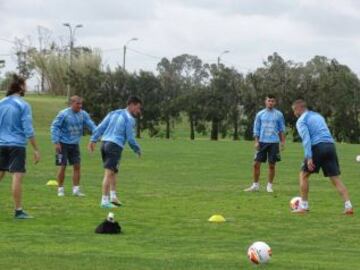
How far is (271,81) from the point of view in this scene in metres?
65.1

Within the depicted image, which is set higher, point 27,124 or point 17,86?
point 17,86

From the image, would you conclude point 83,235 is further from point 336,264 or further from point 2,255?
point 336,264

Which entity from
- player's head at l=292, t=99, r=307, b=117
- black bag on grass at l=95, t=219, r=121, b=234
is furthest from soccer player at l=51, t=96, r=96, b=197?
black bag on grass at l=95, t=219, r=121, b=234

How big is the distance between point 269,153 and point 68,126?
4.51 metres

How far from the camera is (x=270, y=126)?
57.3ft

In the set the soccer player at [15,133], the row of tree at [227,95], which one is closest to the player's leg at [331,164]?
the soccer player at [15,133]

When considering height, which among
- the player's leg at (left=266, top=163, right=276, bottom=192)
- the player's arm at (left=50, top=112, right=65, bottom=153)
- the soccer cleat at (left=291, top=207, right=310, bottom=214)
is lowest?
the soccer cleat at (left=291, top=207, right=310, bottom=214)

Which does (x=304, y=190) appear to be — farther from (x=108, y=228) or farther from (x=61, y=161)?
(x=61, y=161)

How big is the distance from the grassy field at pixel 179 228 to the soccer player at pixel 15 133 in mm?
693

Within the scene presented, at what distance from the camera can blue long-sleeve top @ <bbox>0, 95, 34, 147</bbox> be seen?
12180 millimetres

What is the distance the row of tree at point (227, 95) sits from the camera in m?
62.7

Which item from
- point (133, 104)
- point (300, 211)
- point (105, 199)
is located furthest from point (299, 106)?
point (105, 199)

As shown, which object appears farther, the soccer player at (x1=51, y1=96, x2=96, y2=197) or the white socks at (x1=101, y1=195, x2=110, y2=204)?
the soccer player at (x1=51, y1=96, x2=96, y2=197)

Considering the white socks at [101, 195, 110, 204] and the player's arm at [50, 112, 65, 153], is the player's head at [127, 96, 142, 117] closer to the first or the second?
the white socks at [101, 195, 110, 204]
